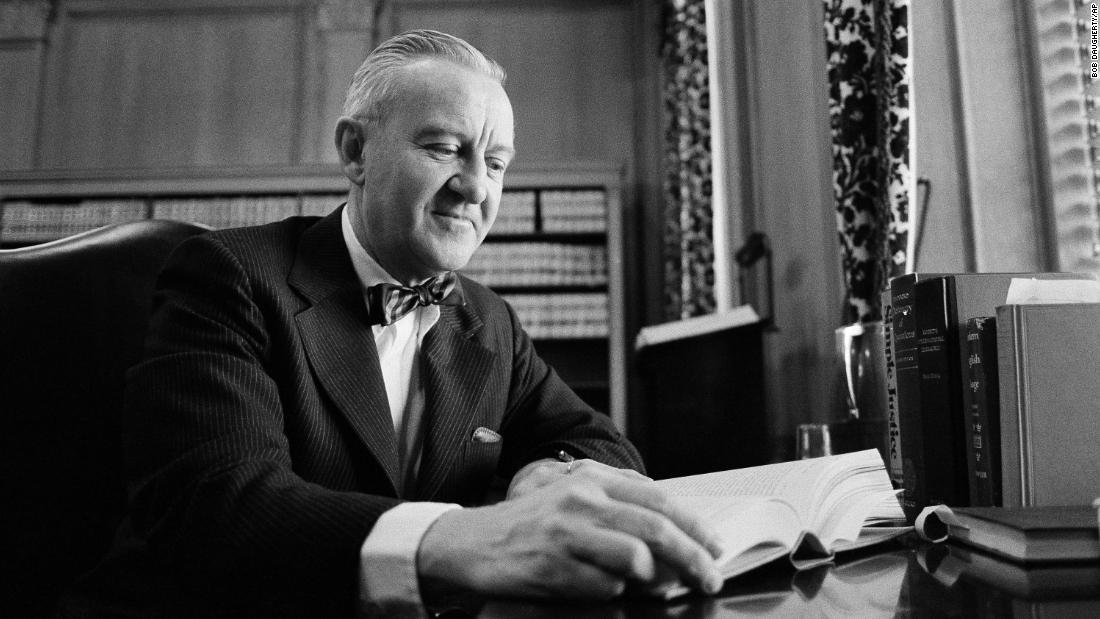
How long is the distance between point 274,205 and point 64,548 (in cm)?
387

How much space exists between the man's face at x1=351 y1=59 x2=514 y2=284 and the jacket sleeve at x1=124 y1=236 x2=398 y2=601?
252mm

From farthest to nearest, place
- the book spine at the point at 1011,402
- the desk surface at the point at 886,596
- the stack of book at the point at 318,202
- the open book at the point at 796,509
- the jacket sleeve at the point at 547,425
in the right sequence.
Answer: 1. the stack of book at the point at 318,202
2. the jacket sleeve at the point at 547,425
3. the book spine at the point at 1011,402
4. the open book at the point at 796,509
5. the desk surface at the point at 886,596

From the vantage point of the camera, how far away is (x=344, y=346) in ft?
3.75

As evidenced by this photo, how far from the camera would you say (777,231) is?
3219mm

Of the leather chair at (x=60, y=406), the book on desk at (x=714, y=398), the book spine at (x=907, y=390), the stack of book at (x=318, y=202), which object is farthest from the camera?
the stack of book at (x=318, y=202)

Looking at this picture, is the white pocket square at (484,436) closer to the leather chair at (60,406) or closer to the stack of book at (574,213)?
the leather chair at (60,406)

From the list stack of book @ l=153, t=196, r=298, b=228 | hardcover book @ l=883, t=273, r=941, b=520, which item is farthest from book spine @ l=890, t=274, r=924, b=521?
stack of book @ l=153, t=196, r=298, b=228

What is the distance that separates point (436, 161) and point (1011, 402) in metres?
0.79

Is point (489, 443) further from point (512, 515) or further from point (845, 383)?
point (845, 383)

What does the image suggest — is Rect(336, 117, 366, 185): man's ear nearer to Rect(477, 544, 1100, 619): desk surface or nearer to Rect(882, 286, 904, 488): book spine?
Rect(882, 286, 904, 488): book spine

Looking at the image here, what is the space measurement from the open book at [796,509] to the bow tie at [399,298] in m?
0.50

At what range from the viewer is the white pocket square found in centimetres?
124

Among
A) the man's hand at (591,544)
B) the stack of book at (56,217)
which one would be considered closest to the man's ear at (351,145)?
the man's hand at (591,544)

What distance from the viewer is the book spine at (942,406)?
958mm
